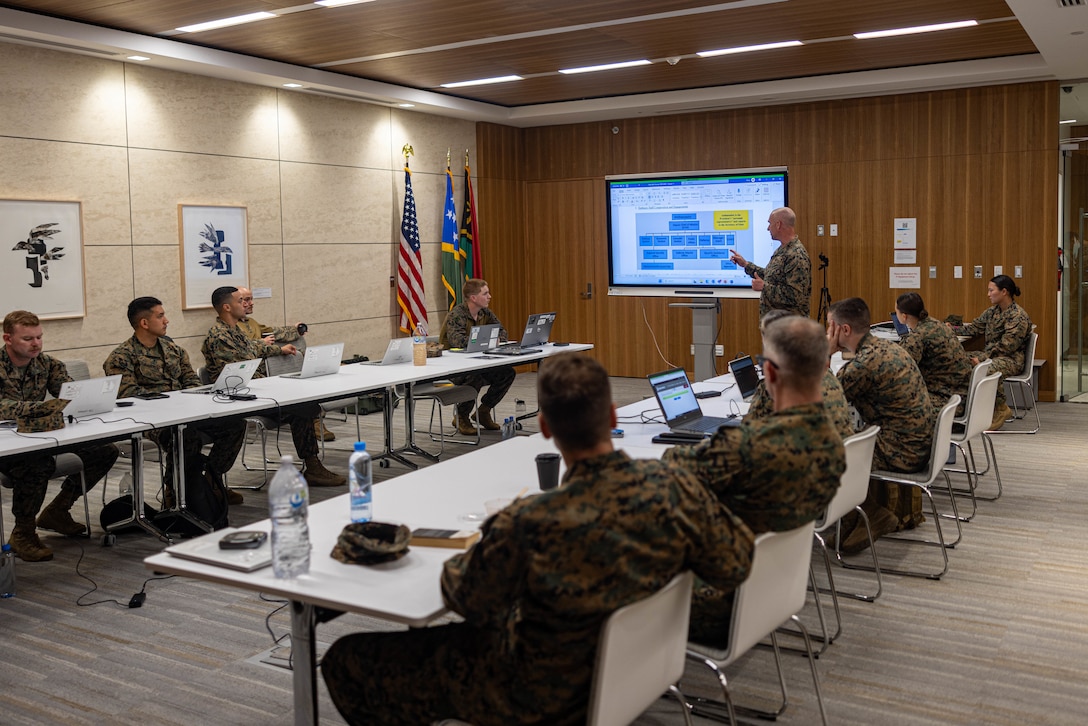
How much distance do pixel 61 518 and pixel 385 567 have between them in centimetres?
377

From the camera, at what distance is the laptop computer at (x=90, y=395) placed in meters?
5.01

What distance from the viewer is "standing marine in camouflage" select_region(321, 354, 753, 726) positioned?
6.66 feet

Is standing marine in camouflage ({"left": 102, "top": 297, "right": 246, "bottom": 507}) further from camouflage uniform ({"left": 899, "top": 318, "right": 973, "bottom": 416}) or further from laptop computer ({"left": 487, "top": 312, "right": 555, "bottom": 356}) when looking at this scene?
camouflage uniform ({"left": 899, "top": 318, "right": 973, "bottom": 416})

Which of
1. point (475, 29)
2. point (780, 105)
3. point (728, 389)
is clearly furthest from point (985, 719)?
point (780, 105)

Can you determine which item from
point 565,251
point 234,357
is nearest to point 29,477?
point 234,357

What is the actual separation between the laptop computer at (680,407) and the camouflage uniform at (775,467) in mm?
1713

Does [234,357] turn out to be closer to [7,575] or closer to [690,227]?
[7,575]


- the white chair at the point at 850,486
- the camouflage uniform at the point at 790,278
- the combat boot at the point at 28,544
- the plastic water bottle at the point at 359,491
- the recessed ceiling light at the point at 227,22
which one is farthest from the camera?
the camouflage uniform at the point at 790,278

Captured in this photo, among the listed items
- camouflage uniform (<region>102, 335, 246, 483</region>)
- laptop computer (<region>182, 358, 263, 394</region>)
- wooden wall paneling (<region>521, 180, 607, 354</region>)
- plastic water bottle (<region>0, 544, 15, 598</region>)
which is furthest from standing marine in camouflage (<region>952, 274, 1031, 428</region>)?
plastic water bottle (<region>0, 544, 15, 598</region>)

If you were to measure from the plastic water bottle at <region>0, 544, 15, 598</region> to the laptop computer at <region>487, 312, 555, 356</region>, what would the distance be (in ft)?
13.6

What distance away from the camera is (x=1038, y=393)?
9.82 meters

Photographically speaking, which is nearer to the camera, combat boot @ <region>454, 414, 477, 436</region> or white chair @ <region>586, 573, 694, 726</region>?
white chair @ <region>586, 573, 694, 726</region>

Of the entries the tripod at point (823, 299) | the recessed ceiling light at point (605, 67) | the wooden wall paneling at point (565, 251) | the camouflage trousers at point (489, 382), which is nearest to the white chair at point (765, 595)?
the camouflage trousers at point (489, 382)

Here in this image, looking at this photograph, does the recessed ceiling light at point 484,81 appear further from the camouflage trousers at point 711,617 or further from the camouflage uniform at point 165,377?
the camouflage trousers at point 711,617
